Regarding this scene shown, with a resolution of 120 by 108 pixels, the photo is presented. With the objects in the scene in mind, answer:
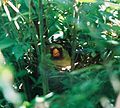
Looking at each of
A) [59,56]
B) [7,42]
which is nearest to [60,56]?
[59,56]

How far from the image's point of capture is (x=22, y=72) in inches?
50.1

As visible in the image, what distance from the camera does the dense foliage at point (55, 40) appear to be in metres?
1.06

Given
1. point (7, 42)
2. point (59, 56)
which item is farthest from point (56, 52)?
point (7, 42)

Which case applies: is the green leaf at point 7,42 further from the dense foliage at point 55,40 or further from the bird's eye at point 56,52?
the bird's eye at point 56,52

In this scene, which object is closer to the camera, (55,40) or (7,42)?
(7,42)

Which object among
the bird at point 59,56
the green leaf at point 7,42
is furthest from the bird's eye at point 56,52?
the green leaf at point 7,42

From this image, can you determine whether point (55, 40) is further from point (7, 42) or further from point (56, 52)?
point (7, 42)

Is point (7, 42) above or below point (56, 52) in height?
above

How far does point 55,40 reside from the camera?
1419 mm

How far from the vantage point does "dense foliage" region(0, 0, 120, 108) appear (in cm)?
106

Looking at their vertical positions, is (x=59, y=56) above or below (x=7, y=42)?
below

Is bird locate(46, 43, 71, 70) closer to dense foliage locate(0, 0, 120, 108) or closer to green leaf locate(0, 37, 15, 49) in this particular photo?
dense foliage locate(0, 0, 120, 108)

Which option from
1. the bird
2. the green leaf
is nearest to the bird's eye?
the bird

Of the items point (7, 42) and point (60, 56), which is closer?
point (7, 42)
